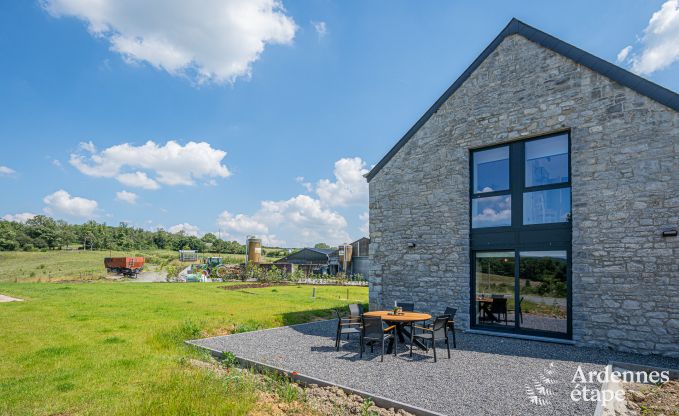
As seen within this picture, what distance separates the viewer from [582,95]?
837cm

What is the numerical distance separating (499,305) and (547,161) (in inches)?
148

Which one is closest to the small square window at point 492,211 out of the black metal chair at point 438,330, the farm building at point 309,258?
→ the black metal chair at point 438,330

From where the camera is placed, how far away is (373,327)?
23.0ft

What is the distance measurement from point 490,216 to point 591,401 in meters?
5.44

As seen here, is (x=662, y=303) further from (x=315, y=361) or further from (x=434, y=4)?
(x=434, y=4)

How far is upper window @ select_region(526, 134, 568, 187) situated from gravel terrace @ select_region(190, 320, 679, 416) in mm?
3798

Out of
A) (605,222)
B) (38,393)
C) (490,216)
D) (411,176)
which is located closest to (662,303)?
(605,222)

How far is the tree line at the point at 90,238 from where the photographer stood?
56903 millimetres

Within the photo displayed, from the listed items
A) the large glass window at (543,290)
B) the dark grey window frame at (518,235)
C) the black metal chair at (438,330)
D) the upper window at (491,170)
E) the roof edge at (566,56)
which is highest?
the roof edge at (566,56)

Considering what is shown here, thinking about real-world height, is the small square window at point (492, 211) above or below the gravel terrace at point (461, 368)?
above

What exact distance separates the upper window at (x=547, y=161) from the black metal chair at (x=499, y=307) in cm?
297

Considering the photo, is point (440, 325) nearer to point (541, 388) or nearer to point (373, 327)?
point (373, 327)

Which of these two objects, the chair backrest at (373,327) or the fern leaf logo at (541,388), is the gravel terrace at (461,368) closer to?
the fern leaf logo at (541,388)

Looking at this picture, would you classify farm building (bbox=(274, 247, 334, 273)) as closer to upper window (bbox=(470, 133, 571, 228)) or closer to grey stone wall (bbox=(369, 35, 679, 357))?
grey stone wall (bbox=(369, 35, 679, 357))
